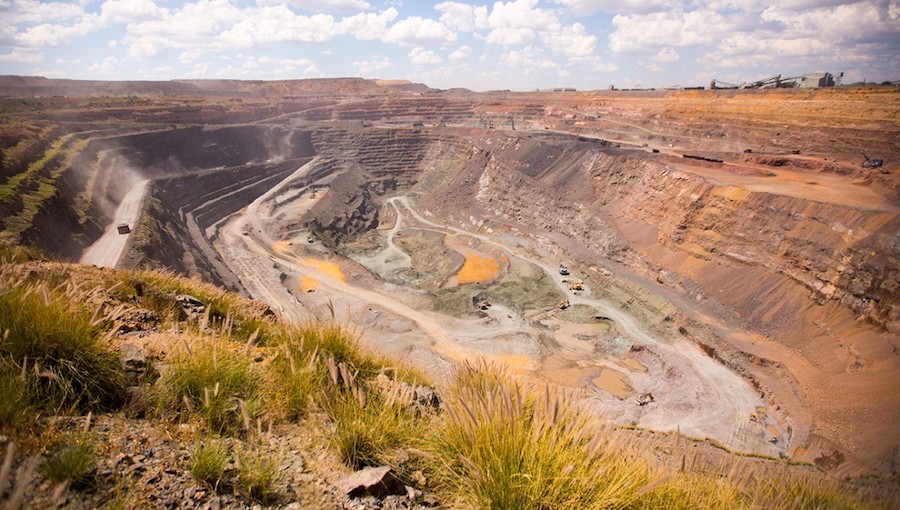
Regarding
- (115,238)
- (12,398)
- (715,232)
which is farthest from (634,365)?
(115,238)

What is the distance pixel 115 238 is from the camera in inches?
1395

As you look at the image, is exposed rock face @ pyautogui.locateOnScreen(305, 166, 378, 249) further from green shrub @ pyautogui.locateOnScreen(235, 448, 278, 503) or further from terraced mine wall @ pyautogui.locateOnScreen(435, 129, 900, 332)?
green shrub @ pyautogui.locateOnScreen(235, 448, 278, 503)

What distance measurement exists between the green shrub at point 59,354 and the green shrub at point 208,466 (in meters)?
1.22

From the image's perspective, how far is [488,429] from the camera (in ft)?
11.1

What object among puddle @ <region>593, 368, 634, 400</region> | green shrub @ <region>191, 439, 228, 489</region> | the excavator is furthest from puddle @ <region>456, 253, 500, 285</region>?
green shrub @ <region>191, 439, 228, 489</region>

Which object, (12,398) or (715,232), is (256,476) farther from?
(715,232)

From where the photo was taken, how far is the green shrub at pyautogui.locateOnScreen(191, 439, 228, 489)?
3.25 meters

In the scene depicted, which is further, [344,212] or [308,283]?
[344,212]

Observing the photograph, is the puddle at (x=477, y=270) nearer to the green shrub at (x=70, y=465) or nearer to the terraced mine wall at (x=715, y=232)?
the terraced mine wall at (x=715, y=232)

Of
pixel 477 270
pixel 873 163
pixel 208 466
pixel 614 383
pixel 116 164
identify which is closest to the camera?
pixel 208 466

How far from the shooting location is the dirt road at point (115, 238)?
30458mm

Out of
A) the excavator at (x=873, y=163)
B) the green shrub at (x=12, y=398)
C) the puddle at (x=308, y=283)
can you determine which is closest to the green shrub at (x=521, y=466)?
the green shrub at (x=12, y=398)

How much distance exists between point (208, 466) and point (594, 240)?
4789cm

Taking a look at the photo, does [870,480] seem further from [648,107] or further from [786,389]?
[648,107]
